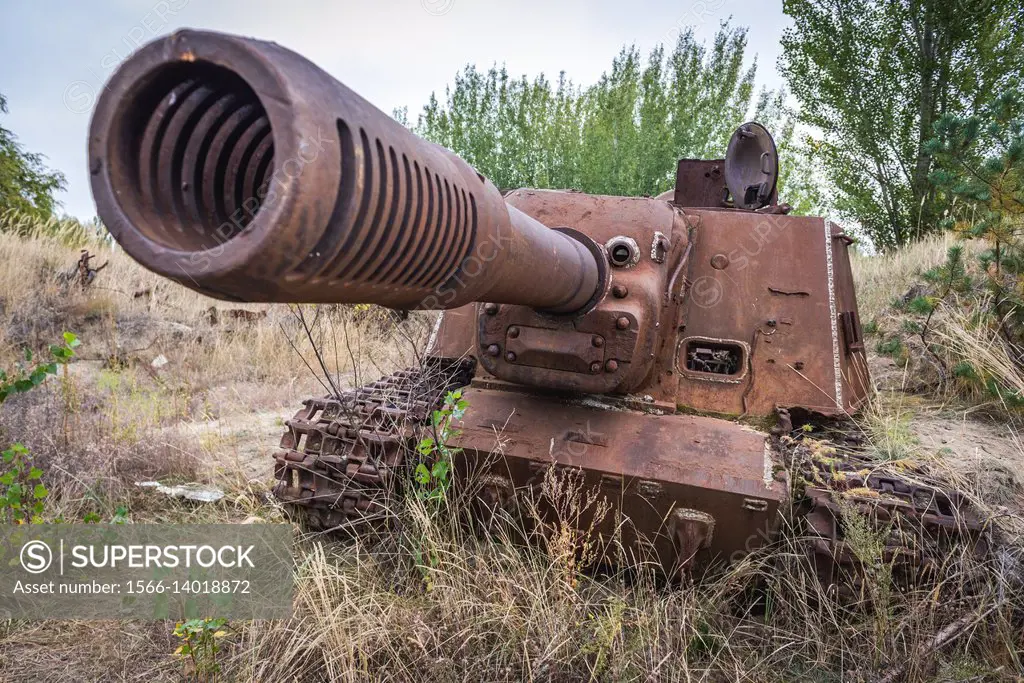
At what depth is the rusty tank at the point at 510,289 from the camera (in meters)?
1.32

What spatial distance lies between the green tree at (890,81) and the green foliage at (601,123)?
58.5 inches

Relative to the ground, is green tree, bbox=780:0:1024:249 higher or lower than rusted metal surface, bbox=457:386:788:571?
higher

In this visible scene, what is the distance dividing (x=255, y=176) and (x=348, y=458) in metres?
→ 2.19

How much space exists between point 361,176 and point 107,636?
8.70ft

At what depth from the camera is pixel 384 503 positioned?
341 centimetres

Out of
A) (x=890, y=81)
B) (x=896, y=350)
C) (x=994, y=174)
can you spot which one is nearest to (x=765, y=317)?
(x=994, y=174)

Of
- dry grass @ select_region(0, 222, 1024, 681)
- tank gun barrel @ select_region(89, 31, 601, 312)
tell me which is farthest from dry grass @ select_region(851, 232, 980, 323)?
tank gun barrel @ select_region(89, 31, 601, 312)

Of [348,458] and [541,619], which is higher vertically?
[348,458]

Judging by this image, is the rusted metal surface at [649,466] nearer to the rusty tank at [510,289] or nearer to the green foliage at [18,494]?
the rusty tank at [510,289]

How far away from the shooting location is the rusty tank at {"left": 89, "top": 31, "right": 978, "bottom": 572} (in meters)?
1.32

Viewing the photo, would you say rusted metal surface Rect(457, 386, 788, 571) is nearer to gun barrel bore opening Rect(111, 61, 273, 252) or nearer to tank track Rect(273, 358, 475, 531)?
tank track Rect(273, 358, 475, 531)

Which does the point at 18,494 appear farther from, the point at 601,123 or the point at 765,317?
the point at 601,123

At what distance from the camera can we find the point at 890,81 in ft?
41.7

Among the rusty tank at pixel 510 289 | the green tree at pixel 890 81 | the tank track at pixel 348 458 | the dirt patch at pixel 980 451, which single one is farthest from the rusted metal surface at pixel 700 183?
the green tree at pixel 890 81
